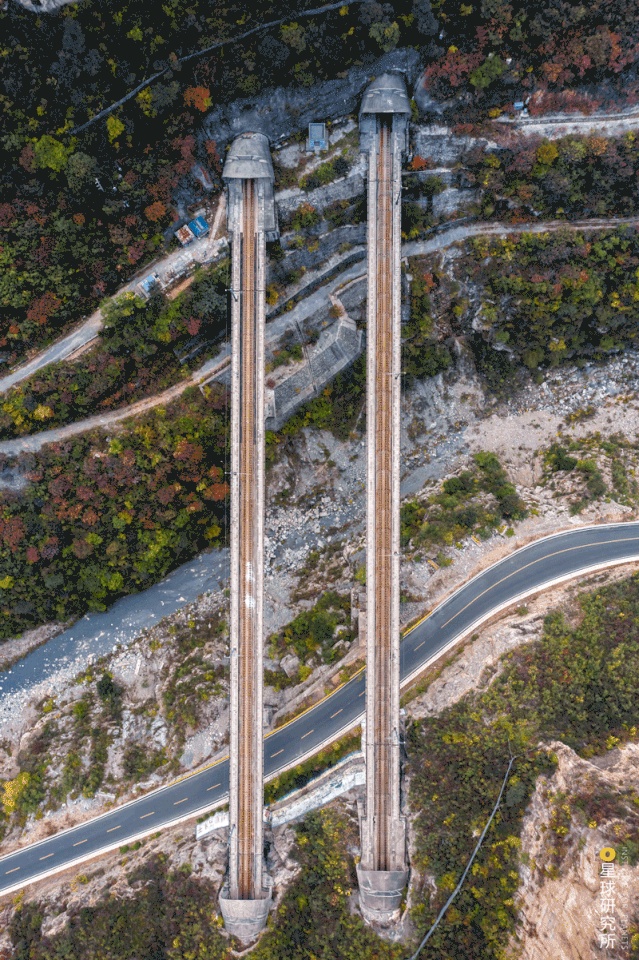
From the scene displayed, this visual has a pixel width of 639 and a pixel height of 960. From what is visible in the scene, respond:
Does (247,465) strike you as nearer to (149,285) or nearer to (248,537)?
(248,537)

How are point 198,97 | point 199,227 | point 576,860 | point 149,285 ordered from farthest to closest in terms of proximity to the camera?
point 199,227, point 149,285, point 198,97, point 576,860

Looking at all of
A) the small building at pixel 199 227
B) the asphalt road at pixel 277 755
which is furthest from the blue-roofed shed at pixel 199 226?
the asphalt road at pixel 277 755

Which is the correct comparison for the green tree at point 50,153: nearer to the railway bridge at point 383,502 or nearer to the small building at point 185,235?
the small building at point 185,235

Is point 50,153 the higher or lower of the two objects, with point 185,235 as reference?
higher

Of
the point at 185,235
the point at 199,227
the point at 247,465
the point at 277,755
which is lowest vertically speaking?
the point at 277,755

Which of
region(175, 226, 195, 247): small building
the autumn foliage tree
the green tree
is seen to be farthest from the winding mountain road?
the autumn foliage tree

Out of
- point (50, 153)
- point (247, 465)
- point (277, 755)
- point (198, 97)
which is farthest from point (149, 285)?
point (277, 755)

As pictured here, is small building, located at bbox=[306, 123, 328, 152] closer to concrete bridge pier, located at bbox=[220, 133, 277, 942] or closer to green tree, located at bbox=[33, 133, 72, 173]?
concrete bridge pier, located at bbox=[220, 133, 277, 942]
